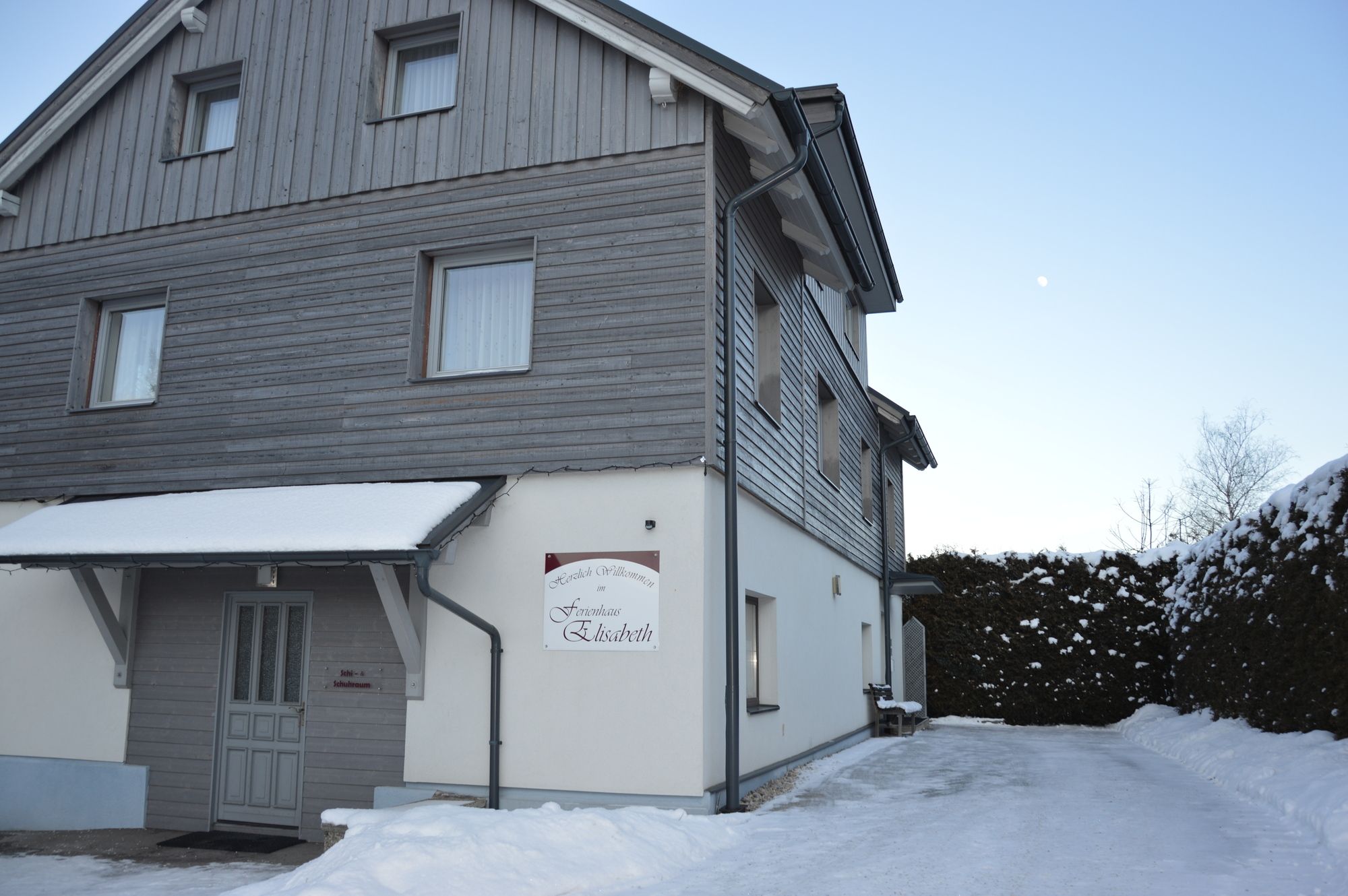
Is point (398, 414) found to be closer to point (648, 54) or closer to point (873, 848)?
point (648, 54)

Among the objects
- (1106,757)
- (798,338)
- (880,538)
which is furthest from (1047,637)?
(798,338)

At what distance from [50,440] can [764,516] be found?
7.15 metres

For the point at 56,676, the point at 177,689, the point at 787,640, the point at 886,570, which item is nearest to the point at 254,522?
the point at 177,689

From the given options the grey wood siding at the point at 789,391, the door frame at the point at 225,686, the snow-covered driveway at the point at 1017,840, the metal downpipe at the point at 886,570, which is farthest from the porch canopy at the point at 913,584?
the door frame at the point at 225,686

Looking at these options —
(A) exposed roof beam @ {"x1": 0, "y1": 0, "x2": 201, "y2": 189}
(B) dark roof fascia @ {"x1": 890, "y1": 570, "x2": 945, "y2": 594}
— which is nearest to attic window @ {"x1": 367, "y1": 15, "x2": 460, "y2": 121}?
(A) exposed roof beam @ {"x1": 0, "y1": 0, "x2": 201, "y2": 189}

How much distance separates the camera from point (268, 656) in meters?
8.67

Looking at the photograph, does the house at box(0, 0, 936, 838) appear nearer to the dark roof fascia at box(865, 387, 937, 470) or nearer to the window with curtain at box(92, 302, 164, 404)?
the window with curtain at box(92, 302, 164, 404)

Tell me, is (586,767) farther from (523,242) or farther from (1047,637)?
(1047,637)

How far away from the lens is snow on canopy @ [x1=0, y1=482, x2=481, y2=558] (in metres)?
7.11

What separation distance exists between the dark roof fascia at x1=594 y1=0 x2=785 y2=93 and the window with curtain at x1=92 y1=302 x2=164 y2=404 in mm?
5516

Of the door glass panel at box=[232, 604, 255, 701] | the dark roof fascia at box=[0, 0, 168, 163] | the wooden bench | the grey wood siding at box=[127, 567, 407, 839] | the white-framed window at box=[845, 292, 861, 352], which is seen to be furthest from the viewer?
the white-framed window at box=[845, 292, 861, 352]

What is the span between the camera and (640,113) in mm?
8320

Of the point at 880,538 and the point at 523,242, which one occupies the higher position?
the point at 523,242

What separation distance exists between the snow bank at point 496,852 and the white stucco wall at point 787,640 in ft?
3.49
